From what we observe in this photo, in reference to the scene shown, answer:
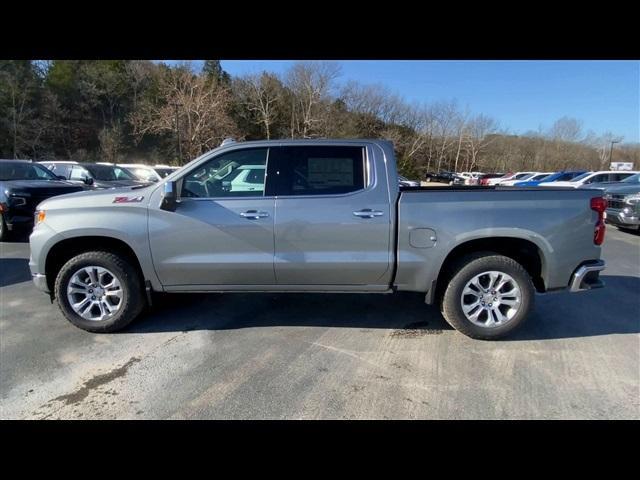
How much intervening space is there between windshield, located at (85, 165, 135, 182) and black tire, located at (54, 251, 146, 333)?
436 inches

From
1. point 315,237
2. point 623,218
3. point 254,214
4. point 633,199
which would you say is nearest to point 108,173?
point 254,214

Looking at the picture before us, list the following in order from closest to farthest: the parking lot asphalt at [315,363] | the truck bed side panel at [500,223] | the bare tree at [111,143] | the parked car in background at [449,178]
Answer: the parking lot asphalt at [315,363] < the truck bed side panel at [500,223] < the parked car in background at [449,178] < the bare tree at [111,143]

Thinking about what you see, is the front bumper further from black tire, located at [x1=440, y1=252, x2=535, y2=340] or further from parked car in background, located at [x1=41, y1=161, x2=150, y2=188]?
parked car in background, located at [x1=41, y1=161, x2=150, y2=188]

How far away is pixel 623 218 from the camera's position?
959 centimetres

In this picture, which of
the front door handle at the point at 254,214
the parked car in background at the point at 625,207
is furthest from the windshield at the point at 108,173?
the parked car in background at the point at 625,207

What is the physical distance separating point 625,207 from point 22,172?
622 inches

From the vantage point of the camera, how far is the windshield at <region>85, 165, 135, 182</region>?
13.0m

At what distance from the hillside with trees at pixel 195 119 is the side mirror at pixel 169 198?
30427 mm

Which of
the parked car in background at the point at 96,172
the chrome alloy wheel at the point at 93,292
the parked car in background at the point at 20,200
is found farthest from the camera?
the parked car in background at the point at 96,172

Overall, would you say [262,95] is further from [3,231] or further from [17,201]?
[3,231]

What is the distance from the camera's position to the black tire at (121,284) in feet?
11.5

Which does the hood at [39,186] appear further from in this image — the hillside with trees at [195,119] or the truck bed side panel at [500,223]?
the hillside with trees at [195,119]
